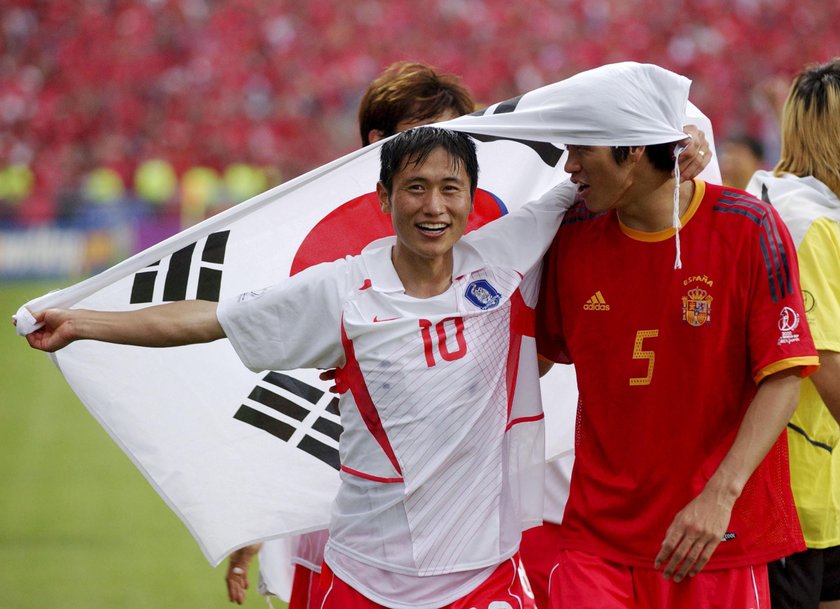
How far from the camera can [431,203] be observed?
3.01 m

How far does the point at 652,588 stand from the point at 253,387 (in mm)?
1369

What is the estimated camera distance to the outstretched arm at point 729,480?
2.85 m

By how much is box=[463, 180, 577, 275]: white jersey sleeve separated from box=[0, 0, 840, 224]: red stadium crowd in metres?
17.2

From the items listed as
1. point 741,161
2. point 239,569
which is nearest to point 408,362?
point 239,569

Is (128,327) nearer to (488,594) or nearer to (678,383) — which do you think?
(488,594)

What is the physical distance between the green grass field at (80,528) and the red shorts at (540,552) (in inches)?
125

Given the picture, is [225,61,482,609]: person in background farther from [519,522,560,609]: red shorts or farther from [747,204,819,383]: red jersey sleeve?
[747,204,819,383]: red jersey sleeve

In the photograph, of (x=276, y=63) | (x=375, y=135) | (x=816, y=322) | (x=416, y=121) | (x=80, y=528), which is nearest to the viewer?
(x=816, y=322)

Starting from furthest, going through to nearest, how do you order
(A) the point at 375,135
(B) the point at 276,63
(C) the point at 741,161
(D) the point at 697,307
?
(B) the point at 276,63 → (C) the point at 741,161 → (A) the point at 375,135 → (D) the point at 697,307

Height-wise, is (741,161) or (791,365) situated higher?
(741,161)

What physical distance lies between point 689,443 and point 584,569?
0.42 metres

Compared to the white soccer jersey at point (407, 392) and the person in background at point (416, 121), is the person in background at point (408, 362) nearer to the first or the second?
the white soccer jersey at point (407, 392)

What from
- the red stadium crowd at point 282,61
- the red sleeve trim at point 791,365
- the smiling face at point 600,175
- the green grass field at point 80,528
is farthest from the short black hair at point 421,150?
the red stadium crowd at point 282,61

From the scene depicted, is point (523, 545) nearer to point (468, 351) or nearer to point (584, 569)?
point (584, 569)
